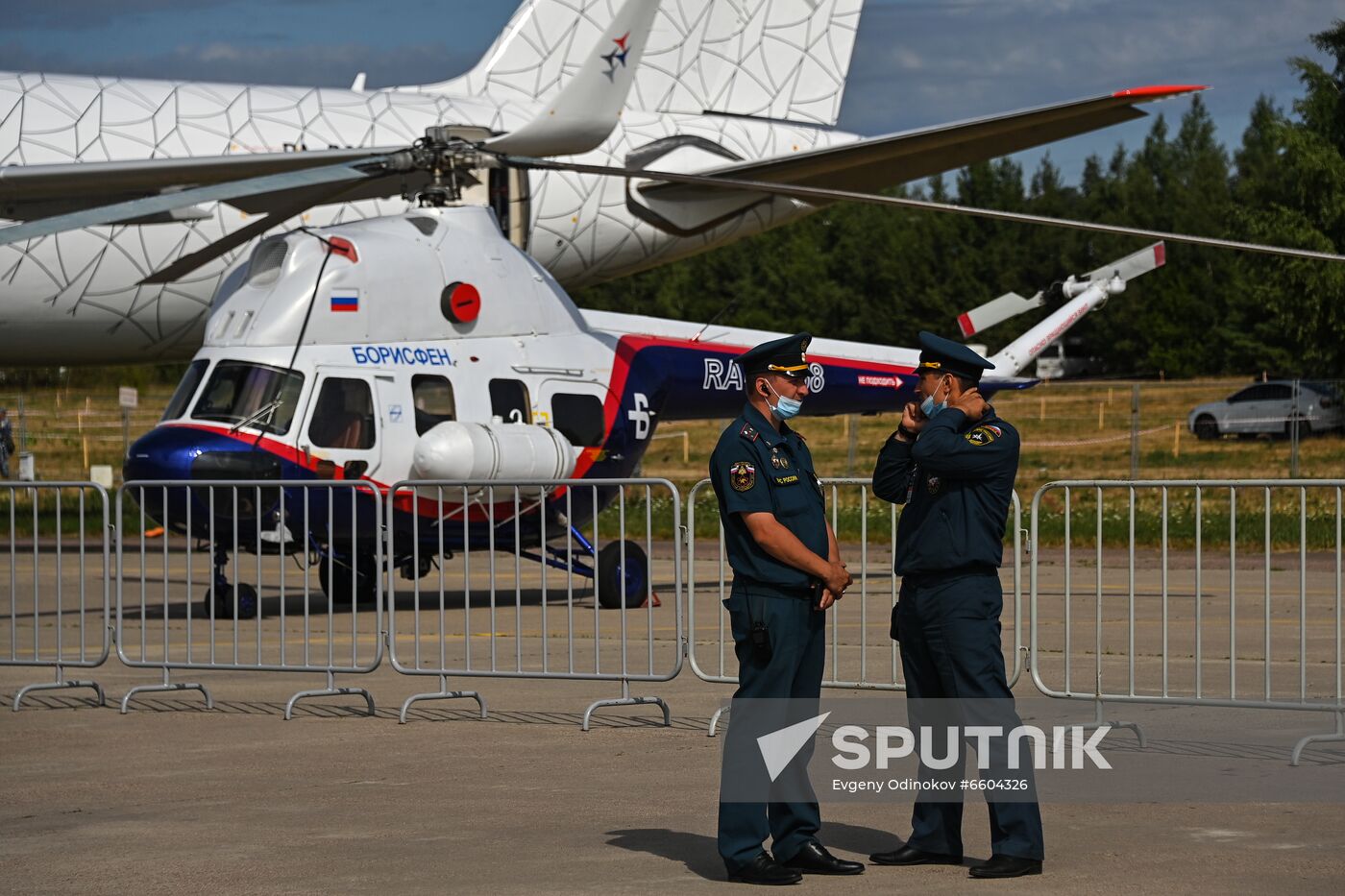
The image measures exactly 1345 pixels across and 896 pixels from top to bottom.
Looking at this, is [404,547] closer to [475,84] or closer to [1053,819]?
[1053,819]

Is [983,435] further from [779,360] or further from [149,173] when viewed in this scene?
[149,173]

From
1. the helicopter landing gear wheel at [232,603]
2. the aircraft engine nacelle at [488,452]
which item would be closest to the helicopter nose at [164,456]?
the helicopter landing gear wheel at [232,603]

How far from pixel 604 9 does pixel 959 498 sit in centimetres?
2149

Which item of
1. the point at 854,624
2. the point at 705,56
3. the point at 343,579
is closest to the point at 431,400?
the point at 343,579

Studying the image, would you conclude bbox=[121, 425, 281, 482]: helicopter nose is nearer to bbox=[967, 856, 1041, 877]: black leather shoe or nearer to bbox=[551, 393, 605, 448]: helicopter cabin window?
bbox=[551, 393, 605, 448]: helicopter cabin window

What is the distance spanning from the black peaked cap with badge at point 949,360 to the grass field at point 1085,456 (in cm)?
328

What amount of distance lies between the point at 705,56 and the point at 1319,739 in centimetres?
2041

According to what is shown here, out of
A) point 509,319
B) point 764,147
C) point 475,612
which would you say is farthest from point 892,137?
point 764,147

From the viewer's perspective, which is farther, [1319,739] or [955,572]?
[1319,739]

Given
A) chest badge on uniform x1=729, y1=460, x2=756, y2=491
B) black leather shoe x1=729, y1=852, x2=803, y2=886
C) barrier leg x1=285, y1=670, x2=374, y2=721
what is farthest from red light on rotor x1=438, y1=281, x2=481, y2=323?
black leather shoe x1=729, y1=852, x2=803, y2=886

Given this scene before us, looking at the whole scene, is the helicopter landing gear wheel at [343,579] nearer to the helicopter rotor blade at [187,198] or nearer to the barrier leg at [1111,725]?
the helicopter rotor blade at [187,198]

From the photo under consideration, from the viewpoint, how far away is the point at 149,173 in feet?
44.9

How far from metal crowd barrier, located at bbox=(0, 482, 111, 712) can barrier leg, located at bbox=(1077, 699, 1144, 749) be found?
17.1 ft

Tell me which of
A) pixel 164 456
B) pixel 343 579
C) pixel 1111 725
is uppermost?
pixel 164 456
